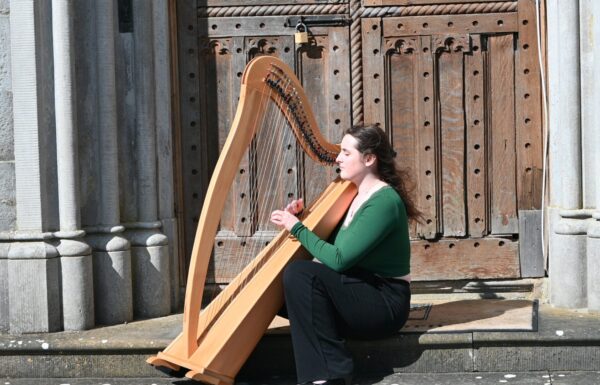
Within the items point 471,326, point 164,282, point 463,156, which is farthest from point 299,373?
point 463,156

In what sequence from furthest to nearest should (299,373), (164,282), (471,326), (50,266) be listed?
(164,282)
(50,266)
(471,326)
(299,373)

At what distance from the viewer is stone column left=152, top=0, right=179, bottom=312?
5.85 metres

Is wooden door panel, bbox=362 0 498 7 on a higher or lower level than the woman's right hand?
higher

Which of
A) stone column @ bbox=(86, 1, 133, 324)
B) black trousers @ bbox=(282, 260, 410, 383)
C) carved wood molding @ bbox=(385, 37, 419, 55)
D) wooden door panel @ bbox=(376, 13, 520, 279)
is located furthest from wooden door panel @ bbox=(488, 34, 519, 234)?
stone column @ bbox=(86, 1, 133, 324)

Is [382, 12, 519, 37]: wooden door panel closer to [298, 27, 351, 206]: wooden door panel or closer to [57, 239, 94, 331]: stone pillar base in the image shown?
[298, 27, 351, 206]: wooden door panel

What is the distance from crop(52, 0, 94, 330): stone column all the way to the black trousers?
132 cm

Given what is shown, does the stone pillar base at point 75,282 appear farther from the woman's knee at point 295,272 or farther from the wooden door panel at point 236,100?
the woman's knee at point 295,272

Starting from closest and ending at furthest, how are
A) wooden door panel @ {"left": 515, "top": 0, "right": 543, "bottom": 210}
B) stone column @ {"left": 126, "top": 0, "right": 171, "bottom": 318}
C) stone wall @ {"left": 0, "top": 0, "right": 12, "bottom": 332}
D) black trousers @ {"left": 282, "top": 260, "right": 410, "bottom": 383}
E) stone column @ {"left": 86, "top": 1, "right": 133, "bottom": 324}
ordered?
black trousers @ {"left": 282, "top": 260, "right": 410, "bottom": 383}
stone wall @ {"left": 0, "top": 0, "right": 12, "bottom": 332}
stone column @ {"left": 86, "top": 1, "right": 133, "bottom": 324}
stone column @ {"left": 126, "top": 0, "right": 171, "bottom": 318}
wooden door panel @ {"left": 515, "top": 0, "right": 543, "bottom": 210}

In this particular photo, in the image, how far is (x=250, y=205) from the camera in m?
6.14

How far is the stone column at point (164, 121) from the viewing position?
5852 millimetres

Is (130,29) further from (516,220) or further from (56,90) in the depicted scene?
(516,220)

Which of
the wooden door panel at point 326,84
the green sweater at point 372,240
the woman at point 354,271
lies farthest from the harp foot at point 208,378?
the wooden door panel at point 326,84

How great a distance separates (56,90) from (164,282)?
118 centimetres

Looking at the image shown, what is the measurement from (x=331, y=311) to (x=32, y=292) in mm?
1658
